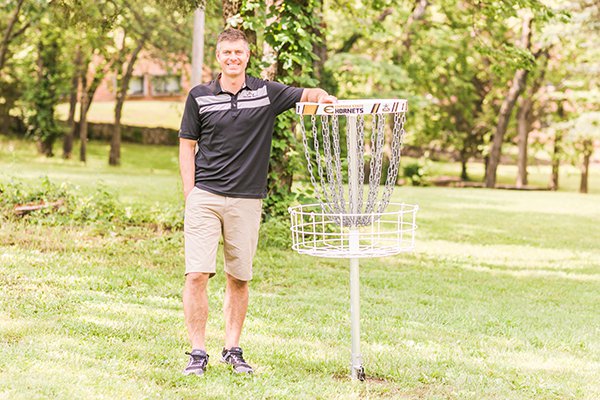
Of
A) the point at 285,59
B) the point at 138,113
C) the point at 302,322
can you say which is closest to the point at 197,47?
the point at 285,59

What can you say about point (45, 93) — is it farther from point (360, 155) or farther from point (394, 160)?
point (394, 160)

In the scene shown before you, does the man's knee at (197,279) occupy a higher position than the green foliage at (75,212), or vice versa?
the man's knee at (197,279)

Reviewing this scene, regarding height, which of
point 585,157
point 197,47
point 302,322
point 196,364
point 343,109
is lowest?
point 302,322

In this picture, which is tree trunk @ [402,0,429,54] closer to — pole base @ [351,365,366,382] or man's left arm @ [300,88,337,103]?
man's left arm @ [300,88,337,103]

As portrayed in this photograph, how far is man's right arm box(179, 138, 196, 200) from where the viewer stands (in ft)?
16.5

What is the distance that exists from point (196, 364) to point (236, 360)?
0.28 meters

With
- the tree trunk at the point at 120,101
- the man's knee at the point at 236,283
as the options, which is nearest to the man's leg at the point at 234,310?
the man's knee at the point at 236,283

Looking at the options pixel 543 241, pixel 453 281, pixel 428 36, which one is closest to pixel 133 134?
pixel 428 36

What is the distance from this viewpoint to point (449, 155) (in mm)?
48094

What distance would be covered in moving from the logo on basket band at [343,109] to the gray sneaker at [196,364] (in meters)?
1.62

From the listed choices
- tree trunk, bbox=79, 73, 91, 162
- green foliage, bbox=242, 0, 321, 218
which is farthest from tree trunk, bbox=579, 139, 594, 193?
green foliage, bbox=242, 0, 321, 218

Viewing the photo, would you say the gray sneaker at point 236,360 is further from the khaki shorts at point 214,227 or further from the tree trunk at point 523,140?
the tree trunk at point 523,140

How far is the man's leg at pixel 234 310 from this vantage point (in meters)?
5.37

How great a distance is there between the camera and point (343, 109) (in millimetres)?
4742
